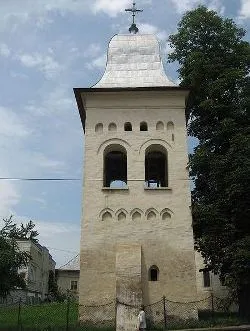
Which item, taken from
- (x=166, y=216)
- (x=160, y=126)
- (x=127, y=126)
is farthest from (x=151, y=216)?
(x=127, y=126)

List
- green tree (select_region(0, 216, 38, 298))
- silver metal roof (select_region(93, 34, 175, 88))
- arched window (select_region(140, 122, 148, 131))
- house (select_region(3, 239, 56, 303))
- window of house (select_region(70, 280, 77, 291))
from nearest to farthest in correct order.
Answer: green tree (select_region(0, 216, 38, 298))
arched window (select_region(140, 122, 148, 131))
silver metal roof (select_region(93, 34, 175, 88))
house (select_region(3, 239, 56, 303))
window of house (select_region(70, 280, 77, 291))

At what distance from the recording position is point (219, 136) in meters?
20.7

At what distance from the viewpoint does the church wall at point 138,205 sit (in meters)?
18.5

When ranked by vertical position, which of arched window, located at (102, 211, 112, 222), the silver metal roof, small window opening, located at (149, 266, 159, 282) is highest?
the silver metal roof

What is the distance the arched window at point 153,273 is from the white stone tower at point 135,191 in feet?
0.13

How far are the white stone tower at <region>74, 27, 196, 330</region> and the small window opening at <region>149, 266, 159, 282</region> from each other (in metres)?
0.04

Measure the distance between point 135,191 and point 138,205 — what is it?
67 cm

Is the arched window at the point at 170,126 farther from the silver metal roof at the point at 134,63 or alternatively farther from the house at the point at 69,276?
the house at the point at 69,276

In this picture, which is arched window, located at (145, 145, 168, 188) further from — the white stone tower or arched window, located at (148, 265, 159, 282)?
arched window, located at (148, 265, 159, 282)

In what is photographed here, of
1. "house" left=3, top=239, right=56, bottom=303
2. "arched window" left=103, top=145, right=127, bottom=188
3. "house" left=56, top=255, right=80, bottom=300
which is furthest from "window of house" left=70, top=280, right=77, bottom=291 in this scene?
"arched window" left=103, top=145, right=127, bottom=188

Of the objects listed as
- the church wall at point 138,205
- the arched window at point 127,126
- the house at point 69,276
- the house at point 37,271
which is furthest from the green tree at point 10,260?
the house at point 69,276

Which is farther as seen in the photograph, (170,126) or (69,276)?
(69,276)

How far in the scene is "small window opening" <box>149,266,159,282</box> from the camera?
1872 centimetres

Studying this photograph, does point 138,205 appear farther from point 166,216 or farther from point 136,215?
point 166,216
